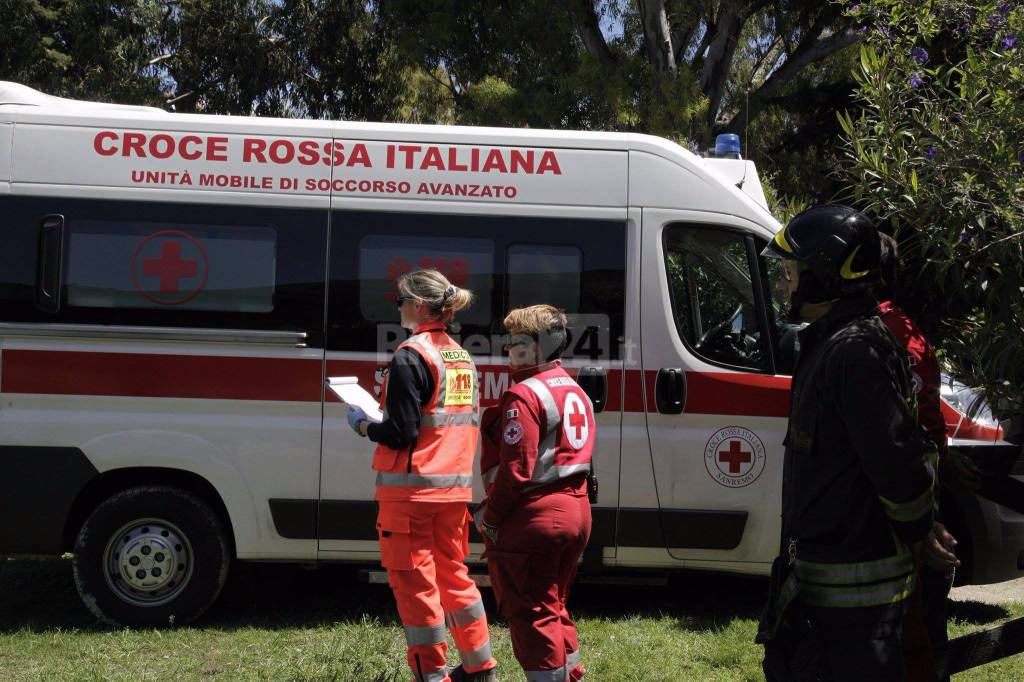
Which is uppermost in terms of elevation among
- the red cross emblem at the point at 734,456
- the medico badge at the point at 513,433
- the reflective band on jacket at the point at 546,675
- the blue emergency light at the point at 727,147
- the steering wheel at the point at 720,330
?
the blue emergency light at the point at 727,147

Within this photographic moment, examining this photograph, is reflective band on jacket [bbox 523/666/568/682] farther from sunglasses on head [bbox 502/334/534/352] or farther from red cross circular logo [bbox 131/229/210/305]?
red cross circular logo [bbox 131/229/210/305]

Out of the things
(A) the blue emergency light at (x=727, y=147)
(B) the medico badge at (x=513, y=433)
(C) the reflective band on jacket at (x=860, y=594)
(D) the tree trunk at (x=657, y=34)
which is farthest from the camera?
(D) the tree trunk at (x=657, y=34)

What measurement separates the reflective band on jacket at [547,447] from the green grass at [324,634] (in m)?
1.31

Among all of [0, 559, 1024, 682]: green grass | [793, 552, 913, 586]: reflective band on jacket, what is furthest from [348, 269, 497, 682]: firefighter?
[793, 552, 913, 586]: reflective band on jacket

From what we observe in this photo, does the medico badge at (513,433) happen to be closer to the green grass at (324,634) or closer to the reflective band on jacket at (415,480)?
the reflective band on jacket at (415,480)

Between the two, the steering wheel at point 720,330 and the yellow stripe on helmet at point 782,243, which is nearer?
the yellow stripe on helmet at point 782,243

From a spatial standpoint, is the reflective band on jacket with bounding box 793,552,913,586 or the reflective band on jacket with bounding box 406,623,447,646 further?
the reflective band on jacket with bounding box 406,623,447,646

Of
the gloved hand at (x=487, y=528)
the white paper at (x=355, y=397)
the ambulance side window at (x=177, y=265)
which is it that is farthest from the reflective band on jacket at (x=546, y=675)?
the ambulance side window at (x=177, y=265)

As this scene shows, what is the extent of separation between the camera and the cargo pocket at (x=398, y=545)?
14.0 ft

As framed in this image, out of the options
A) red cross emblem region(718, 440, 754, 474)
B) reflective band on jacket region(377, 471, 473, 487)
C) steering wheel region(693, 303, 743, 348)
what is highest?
steering wheel region(693, 303, 743, 348)

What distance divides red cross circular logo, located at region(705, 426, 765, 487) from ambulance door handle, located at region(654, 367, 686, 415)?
0.87 feet

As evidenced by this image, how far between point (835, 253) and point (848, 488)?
642 millimetres

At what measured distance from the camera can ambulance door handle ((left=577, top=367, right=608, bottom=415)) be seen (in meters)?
5.54

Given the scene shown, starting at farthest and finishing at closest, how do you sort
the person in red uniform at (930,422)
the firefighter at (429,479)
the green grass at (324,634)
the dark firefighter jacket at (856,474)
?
the green grass at (324,634), the firefighter at (429,479), the person in red uniform at (930,422), the dark firefighter jacket at (856,474)
